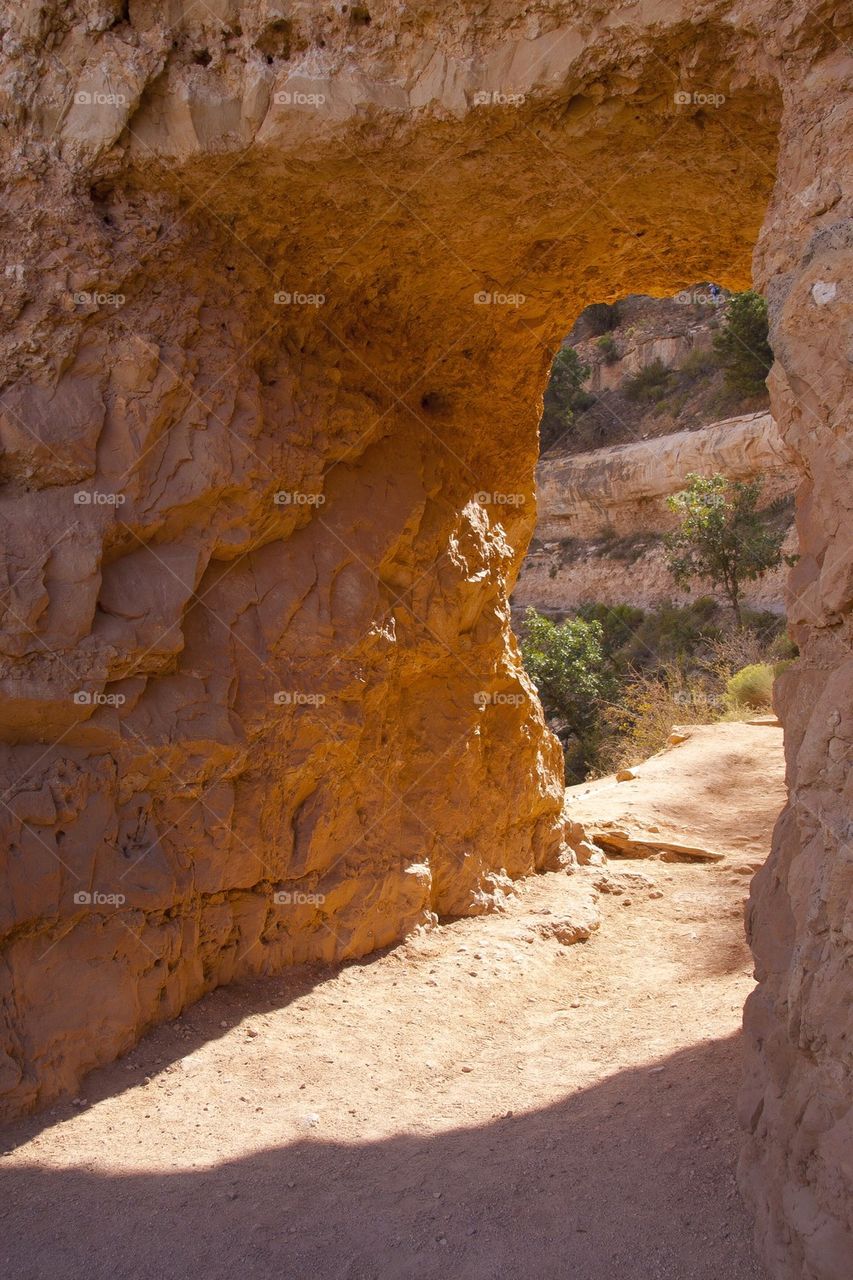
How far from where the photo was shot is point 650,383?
92.3 feet

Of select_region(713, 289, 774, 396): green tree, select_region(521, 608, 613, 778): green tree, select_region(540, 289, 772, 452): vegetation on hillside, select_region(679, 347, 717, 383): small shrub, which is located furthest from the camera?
select_region(679, 347, 717, 383): small shrub

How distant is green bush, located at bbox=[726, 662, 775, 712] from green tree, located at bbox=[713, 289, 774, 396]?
40.3 ft

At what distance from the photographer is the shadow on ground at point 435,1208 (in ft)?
10.4

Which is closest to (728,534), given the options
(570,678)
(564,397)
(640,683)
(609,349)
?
(640,683)

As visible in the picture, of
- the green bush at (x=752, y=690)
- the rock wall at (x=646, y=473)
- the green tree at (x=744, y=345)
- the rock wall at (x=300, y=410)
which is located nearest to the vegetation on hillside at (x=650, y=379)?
the green tree at (x=744, y=345)

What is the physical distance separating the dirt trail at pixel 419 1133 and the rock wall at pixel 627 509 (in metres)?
17.1

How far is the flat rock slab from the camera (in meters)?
8.02

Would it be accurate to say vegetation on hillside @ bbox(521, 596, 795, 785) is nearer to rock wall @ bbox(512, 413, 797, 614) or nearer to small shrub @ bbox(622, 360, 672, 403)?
rock wall @ bbox(512, 413, 797, 614)

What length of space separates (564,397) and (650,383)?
7.85ft

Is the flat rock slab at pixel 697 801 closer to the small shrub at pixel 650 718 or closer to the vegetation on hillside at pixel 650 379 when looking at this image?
the small shrub at pixel 650 718

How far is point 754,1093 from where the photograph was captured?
10.7 feet

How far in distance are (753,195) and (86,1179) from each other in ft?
16.0

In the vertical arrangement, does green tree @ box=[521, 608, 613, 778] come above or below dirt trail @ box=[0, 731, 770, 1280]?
above

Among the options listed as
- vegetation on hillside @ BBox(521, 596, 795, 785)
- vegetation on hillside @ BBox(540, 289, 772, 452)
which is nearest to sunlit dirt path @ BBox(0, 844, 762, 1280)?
vegetation on hillside @ BBox(521, 596, 795, 785)
